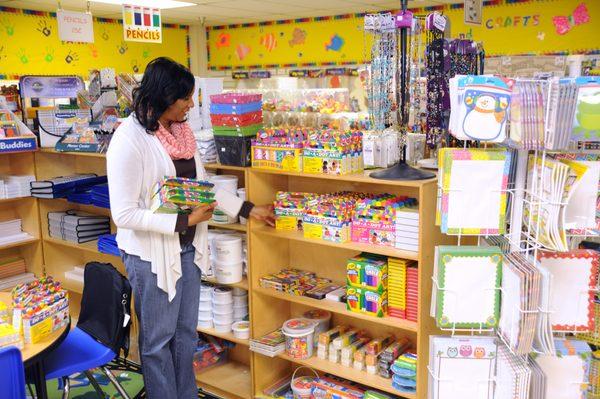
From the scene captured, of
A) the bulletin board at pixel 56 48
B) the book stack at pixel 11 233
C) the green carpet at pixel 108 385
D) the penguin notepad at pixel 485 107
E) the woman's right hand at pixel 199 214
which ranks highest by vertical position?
the bulletin board at pixel 56 48

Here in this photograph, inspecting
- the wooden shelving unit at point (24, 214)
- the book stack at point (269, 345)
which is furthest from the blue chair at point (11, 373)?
the wooden shelving unit at point (24, 214)

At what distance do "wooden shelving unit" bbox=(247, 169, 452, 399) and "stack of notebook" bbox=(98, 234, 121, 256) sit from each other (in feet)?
4.14

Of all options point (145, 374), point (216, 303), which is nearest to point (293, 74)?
point (216, 303)

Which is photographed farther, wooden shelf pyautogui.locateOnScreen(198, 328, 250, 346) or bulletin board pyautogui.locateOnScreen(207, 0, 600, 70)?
bulletin board pyautogui.locateOnScreen(207, 0, 600, 70)

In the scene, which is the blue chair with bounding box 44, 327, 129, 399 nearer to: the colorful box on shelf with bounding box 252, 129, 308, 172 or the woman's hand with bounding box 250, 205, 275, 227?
the woman's hand with bounding box 250, 205, 275, 227

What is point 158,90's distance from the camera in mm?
2648

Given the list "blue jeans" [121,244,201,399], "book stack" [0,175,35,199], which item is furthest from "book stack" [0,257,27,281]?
"blue jeans" [121,244,201,399]

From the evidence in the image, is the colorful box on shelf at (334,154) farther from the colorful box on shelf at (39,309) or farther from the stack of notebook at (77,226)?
the stack of notebook at (77,226)

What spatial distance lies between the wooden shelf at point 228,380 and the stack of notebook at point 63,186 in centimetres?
177

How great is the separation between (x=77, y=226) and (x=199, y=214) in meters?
2.21

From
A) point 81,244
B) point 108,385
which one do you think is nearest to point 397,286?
point 108,385

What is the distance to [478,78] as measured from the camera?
6.98 ft

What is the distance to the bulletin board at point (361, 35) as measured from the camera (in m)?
7.37

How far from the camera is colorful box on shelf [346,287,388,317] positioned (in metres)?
2.98
